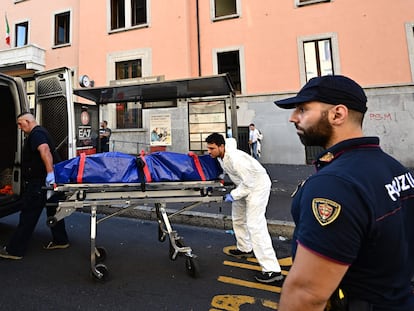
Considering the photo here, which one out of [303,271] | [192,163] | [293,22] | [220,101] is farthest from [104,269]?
[293,22]

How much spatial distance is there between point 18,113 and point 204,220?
11.6ft

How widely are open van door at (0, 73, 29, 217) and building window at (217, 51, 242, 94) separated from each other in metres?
9.82

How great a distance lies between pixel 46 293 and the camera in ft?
8.85

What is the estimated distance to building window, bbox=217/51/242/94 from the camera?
12969 mm

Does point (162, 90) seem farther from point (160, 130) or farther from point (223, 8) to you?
point (223, 8)

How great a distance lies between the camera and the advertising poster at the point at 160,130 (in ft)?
25.6

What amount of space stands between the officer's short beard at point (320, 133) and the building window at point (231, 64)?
12.1 meters

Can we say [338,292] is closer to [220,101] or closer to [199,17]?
[220,101]

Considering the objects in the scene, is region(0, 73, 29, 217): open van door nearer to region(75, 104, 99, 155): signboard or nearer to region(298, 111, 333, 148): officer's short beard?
region(75, 104, 99, 155): signboard

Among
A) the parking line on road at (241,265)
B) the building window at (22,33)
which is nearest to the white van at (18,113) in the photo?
the parking line on road at (241,265)

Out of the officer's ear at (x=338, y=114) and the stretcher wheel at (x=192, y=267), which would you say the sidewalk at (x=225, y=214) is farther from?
the officer's ear at (x=338, y=114)

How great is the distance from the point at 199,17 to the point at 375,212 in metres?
14.3

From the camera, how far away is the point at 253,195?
3271 mm

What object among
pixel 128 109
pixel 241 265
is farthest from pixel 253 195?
pixel 128 109
